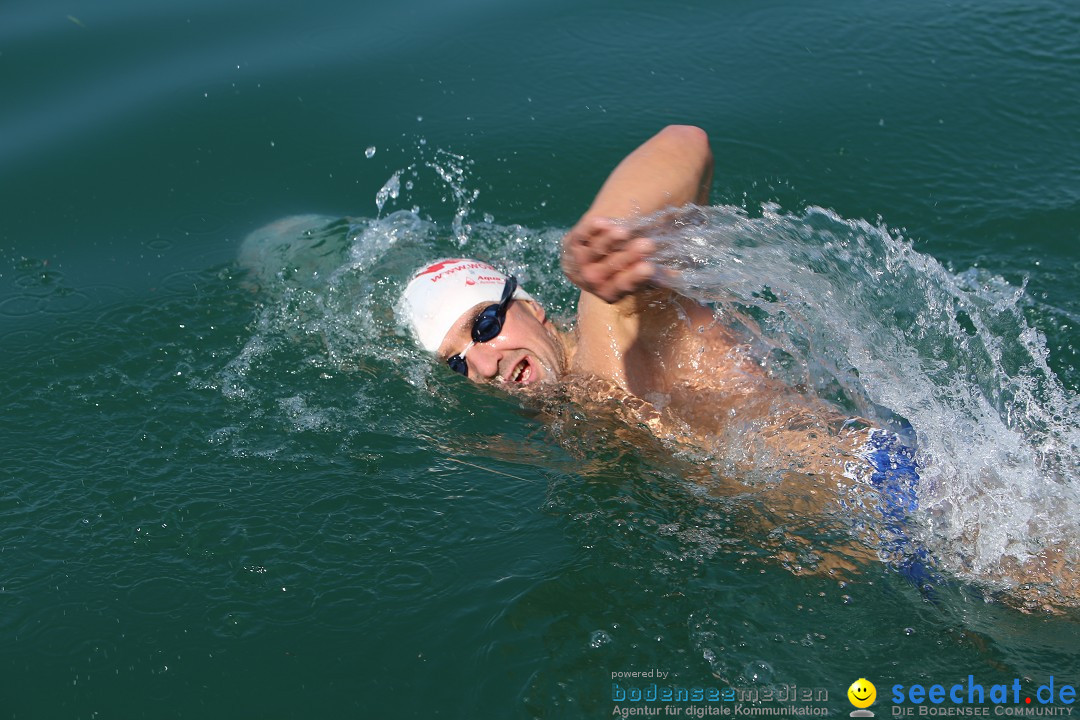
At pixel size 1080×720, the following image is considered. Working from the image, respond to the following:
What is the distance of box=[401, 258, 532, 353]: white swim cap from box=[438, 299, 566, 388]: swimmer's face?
0.18 feet

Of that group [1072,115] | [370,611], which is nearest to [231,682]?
[370,611]

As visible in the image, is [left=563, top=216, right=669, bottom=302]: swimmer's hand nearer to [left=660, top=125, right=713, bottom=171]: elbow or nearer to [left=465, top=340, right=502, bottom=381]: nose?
[left=660, top=125, right=713, bottom=171]: elbow

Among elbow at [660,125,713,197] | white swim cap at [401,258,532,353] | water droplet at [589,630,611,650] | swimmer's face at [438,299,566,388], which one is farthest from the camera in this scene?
white swim cap at [401,258,532,353]

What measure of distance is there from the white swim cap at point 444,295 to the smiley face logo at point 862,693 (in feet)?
8.03

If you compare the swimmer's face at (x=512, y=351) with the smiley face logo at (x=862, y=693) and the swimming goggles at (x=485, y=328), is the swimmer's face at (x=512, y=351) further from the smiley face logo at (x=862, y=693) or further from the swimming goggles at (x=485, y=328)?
the smiley face logo at (x=862, y=693)

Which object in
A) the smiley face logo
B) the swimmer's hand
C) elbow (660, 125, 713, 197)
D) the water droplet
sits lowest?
the smiley face logo

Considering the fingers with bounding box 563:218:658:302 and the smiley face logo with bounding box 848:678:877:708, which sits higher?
the fingers with bounding box 563:218:658:302

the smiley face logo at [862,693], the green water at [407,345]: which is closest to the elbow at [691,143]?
the green water at [407,345]

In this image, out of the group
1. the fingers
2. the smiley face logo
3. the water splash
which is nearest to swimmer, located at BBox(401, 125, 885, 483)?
the fingers

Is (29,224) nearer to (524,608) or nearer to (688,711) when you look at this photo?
(524,608)

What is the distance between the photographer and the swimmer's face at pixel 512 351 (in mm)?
4664

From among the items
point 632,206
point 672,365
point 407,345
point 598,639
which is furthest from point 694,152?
point 407,345

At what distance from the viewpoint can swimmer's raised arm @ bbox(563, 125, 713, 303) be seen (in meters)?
2.96

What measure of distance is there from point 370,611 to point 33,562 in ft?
4.66
